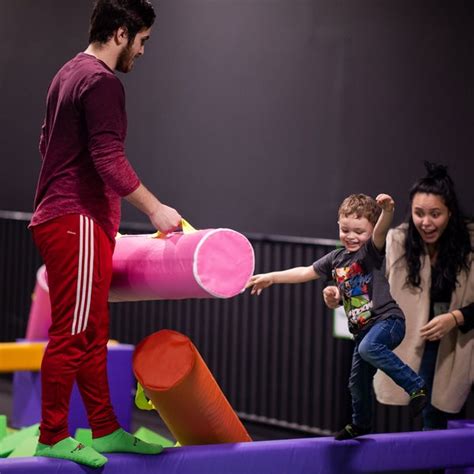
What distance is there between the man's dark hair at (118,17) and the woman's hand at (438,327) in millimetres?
1350

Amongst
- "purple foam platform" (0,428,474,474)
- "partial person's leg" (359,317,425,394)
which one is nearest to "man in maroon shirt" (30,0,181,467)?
"purple foam platform" (0,428,474,474)

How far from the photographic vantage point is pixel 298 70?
5406 millimetres

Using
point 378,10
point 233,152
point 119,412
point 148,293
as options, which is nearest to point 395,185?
point 378,10

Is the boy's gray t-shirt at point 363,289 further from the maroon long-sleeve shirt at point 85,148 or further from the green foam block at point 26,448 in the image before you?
the green foam block at point 26,448

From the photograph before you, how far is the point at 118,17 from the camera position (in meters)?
2.89

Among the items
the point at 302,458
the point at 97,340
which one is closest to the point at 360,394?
the point at 302,458

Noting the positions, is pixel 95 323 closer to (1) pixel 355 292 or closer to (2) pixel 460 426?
(1) pixel 355 292

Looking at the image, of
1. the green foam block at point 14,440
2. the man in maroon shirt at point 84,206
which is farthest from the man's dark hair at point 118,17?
the green foam block at point 14,440

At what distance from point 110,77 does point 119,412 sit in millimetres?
2636

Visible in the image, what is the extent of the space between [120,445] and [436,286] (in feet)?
4.03

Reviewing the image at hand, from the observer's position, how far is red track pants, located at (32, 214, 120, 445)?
2.82 m

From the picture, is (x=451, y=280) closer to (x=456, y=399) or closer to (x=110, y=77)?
(x=456, y=399)

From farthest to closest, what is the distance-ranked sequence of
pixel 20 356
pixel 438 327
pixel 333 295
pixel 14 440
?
pixel 20 356 < pixel 14 440 < pixel 438 327 < pixel 333 295

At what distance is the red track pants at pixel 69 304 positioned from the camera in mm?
2824
